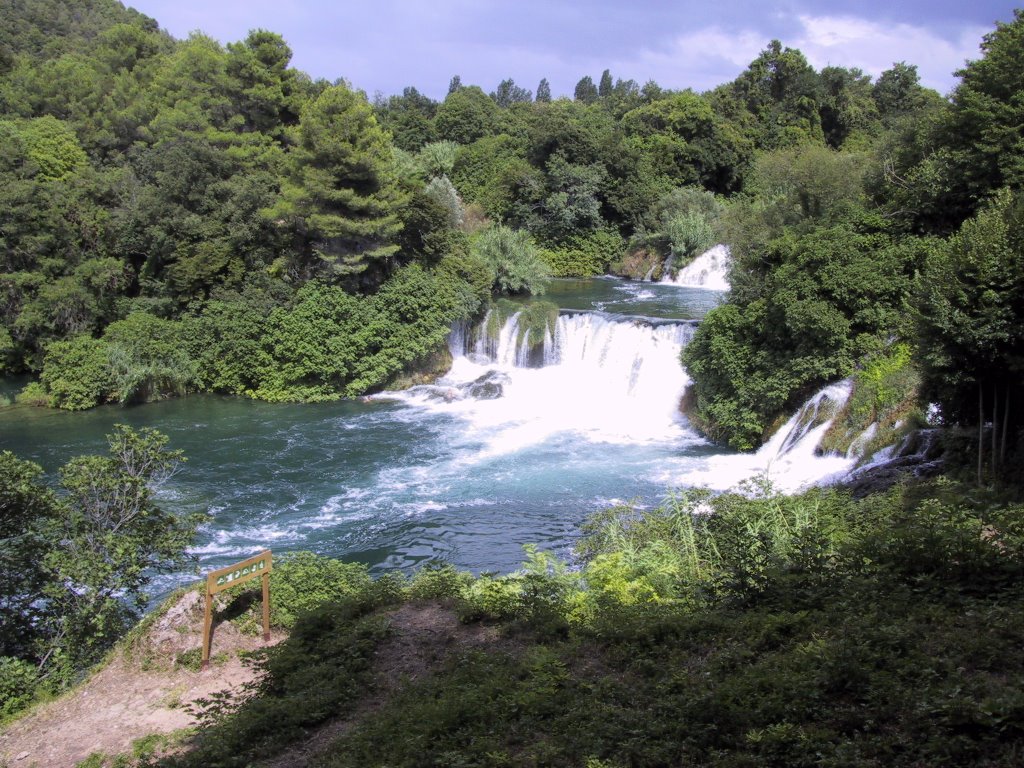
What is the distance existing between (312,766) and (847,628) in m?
4.45

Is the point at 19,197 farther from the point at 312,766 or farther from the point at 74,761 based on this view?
the point at 312,766

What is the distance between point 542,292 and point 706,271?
10.3 meters

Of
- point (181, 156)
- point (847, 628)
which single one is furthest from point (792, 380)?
point (181, 156)

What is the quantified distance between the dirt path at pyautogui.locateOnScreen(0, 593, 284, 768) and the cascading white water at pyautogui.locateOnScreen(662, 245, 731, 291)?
2923cm

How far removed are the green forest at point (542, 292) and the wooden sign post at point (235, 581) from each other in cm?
81

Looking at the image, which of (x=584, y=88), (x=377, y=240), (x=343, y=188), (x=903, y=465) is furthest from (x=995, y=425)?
(x=584, y=88)

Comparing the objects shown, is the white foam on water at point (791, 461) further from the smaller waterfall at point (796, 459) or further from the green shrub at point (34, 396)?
the green shrub at point (34, 396)

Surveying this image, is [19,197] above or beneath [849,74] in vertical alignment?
beneath

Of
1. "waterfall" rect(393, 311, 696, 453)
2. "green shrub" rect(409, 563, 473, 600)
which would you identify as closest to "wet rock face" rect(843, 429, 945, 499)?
"waterfall" rect(393, 311, 696, 453)

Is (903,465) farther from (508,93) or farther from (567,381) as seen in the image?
(508,93)

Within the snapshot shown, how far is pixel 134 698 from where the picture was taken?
334 inches

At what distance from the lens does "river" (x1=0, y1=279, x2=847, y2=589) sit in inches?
564

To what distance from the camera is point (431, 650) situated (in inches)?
321

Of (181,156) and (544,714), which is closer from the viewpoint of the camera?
(544,714)
